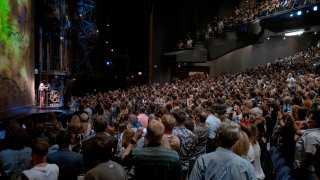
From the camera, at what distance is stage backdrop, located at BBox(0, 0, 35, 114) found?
12.7 metres

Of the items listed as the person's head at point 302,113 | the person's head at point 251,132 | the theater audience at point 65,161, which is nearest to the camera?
the theater audience at point 65,161

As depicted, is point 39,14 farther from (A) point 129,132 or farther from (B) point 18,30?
(A) point 129,132

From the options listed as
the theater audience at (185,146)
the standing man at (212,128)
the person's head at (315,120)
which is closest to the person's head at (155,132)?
the theater audience at (185,146)

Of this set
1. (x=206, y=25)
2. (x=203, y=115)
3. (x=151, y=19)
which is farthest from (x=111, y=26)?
(x=203, y=115)

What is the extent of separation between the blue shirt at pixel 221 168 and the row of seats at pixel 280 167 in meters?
1.81

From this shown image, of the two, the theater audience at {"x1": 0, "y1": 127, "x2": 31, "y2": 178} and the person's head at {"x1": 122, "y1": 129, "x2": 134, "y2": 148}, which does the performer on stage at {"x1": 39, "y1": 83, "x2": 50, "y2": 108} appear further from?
the theater audience at {"x1": 0, "y1": 127, "x2": 31, "y2": 178}

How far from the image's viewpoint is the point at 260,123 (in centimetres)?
551

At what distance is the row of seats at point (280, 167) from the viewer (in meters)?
4.74

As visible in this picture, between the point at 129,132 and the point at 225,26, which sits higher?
the point at 225,26

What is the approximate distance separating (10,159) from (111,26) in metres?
37.2

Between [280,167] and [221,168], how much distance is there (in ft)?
7.91

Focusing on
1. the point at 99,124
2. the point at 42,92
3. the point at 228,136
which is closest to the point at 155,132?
the point at 228,136

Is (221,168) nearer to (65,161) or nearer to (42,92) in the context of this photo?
(65,161)

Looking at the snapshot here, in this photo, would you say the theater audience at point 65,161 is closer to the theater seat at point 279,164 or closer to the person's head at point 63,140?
the person's head at point 63,140
